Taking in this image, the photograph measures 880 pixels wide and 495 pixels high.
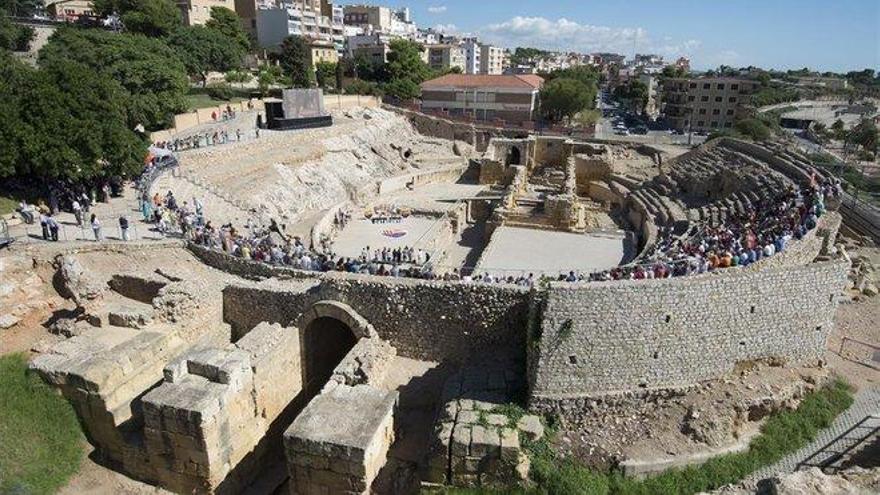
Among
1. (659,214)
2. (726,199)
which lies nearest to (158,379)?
(659,214)

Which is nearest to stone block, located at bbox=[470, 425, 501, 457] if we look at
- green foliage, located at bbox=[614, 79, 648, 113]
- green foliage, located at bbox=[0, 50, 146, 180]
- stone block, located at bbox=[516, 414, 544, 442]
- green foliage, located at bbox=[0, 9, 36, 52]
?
stone block, located at bbox=[516, 414, 544, 442]

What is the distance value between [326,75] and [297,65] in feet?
21.9

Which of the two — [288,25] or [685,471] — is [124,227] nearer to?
[685,471]

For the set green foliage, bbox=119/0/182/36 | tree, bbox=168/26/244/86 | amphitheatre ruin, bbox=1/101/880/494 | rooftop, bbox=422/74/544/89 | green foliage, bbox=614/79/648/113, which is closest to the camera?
amphitheatre ruin, bbox=1/101/880/494

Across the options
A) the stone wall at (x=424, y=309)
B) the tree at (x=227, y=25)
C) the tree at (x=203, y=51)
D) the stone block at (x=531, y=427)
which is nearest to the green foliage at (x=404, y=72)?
the tree at (x=203, y=51)

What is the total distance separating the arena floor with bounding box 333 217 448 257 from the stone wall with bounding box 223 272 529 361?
8.97 metres

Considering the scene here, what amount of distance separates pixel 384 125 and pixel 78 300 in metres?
33.5

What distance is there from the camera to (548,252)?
23.0 metres

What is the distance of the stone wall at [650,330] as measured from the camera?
11312mm

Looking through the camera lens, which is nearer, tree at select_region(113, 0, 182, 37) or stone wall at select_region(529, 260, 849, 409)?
stone wall at select_region(529, 260, 849, 409)

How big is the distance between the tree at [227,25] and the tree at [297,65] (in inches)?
287

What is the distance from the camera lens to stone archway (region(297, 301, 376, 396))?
549 inches

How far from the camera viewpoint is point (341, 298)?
46.5 ft

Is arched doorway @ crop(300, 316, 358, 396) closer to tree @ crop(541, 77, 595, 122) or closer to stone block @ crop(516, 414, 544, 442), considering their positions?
stone block @ crop(516, 414, 544, 442)
